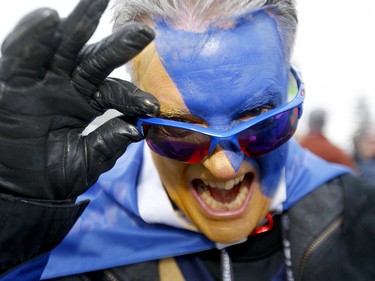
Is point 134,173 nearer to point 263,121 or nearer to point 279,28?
point 263,121

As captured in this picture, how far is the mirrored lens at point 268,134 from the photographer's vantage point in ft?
4.73

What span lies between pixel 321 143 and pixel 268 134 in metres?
2.78

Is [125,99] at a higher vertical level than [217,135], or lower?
higher

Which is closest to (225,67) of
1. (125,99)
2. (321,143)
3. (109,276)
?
(125,99)

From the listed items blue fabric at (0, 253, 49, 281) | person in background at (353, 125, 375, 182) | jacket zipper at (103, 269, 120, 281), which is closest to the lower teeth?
jacket zipper at (103, 269, 120, 281)

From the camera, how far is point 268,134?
4.85 ft

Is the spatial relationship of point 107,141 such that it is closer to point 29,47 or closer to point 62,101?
point 62,101

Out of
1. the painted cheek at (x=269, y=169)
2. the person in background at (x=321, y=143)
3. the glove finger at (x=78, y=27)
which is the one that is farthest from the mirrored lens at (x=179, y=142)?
the person in background at (x=321, y=143)

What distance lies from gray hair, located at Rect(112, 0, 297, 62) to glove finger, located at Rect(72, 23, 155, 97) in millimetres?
255

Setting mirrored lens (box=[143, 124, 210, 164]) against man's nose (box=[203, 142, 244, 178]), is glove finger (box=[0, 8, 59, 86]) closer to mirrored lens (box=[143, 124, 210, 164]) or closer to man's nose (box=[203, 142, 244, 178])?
mirrored lens (box=[143, 124, 210, 164])

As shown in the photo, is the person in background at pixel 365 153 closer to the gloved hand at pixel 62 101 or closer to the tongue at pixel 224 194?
the tongue at pixel 224 194

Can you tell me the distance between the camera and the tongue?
165cm

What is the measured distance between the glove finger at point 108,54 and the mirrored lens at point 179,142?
0.23 m

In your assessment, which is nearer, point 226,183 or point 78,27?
point 78,27
